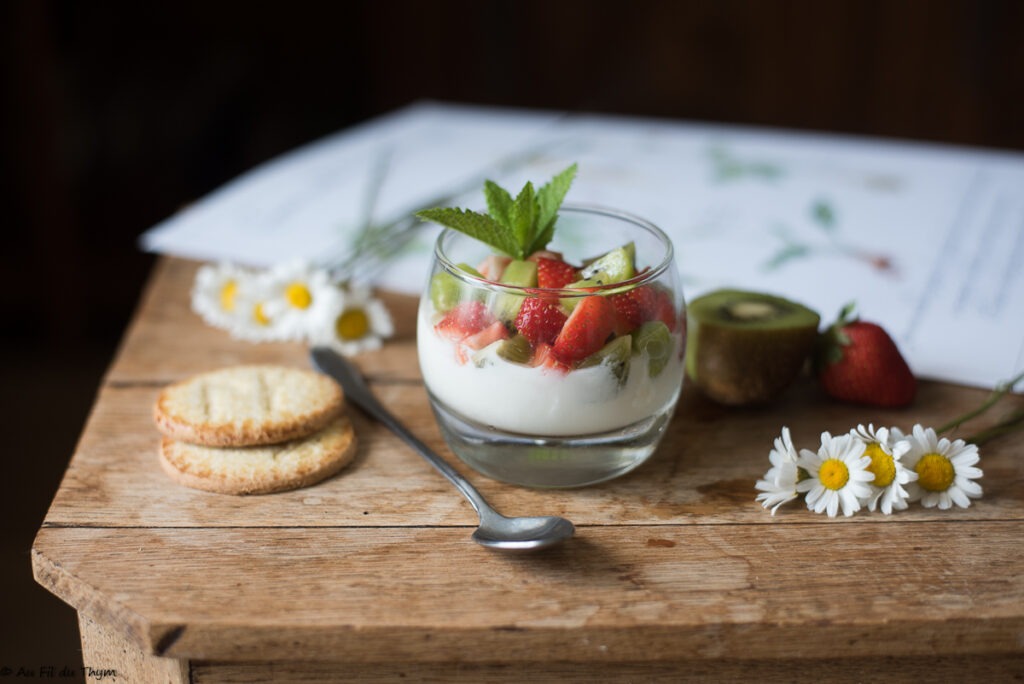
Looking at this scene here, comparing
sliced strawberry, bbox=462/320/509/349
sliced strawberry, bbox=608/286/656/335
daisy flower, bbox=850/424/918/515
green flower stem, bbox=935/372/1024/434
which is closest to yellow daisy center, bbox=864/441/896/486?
daisy flower, bbox=850/424/918/515

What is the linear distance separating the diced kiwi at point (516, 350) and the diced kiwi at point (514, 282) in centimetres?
2

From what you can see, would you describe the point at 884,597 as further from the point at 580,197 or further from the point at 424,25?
the point at 424,25

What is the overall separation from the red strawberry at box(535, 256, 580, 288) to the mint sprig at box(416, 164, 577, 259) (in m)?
0.04

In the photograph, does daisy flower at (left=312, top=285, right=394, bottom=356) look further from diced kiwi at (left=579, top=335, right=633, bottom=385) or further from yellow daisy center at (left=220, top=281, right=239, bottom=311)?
diced kiwi at (left=579, top=335, right=633, bottom=385)

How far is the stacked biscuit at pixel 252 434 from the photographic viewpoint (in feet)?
2.92

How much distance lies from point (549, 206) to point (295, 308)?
1.44 feet

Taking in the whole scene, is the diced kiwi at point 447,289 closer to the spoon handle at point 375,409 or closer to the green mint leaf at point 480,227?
the green mint leaf at point 480,227

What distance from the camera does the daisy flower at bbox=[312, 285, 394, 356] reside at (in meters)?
1.19

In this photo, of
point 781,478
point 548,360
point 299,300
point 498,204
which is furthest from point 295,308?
point 781,478

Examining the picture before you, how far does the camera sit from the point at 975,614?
0.74 meters

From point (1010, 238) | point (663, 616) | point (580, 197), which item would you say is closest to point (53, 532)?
point (663, 616)

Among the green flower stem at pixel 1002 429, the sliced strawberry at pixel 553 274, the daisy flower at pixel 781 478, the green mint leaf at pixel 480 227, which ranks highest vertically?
the green mint leaf at pixel 480 227

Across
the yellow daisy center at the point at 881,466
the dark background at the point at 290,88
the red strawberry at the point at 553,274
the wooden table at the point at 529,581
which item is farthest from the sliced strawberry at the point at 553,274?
the dark background at the point at 290,88

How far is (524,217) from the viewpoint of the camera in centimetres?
89
